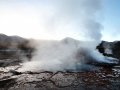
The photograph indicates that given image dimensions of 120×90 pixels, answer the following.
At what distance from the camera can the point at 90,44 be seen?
56.9ft

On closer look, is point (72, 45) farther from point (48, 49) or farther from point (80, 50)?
point (48, 49)

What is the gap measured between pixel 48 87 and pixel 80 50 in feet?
38.2

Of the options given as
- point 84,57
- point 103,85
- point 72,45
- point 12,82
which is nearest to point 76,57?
point 84,57

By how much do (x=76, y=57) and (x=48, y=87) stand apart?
984cm

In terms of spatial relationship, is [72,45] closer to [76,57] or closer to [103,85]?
[76,57]

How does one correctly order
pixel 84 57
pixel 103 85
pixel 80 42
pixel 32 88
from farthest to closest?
pixel 80 42 < pixel 84 57 < pixel 103 85 < pixel 32 88

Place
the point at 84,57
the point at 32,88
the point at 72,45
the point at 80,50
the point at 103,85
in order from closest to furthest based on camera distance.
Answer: the point at 32,88 < the point at 103,85 < the point at 84,57 < the point at 80,50 < the point at 72,45

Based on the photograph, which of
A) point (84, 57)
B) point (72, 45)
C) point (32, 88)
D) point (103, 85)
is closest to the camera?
point (32, 88)

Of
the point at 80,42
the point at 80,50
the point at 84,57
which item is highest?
the point at 80,42

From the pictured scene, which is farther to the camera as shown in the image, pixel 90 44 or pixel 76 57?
pixel 90 44

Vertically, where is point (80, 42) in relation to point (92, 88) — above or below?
above

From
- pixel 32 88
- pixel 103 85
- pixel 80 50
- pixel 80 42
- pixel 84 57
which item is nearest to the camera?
pixel 32 88

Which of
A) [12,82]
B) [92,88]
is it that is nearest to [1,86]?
[12,82]

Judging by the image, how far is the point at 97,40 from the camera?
686 inches
